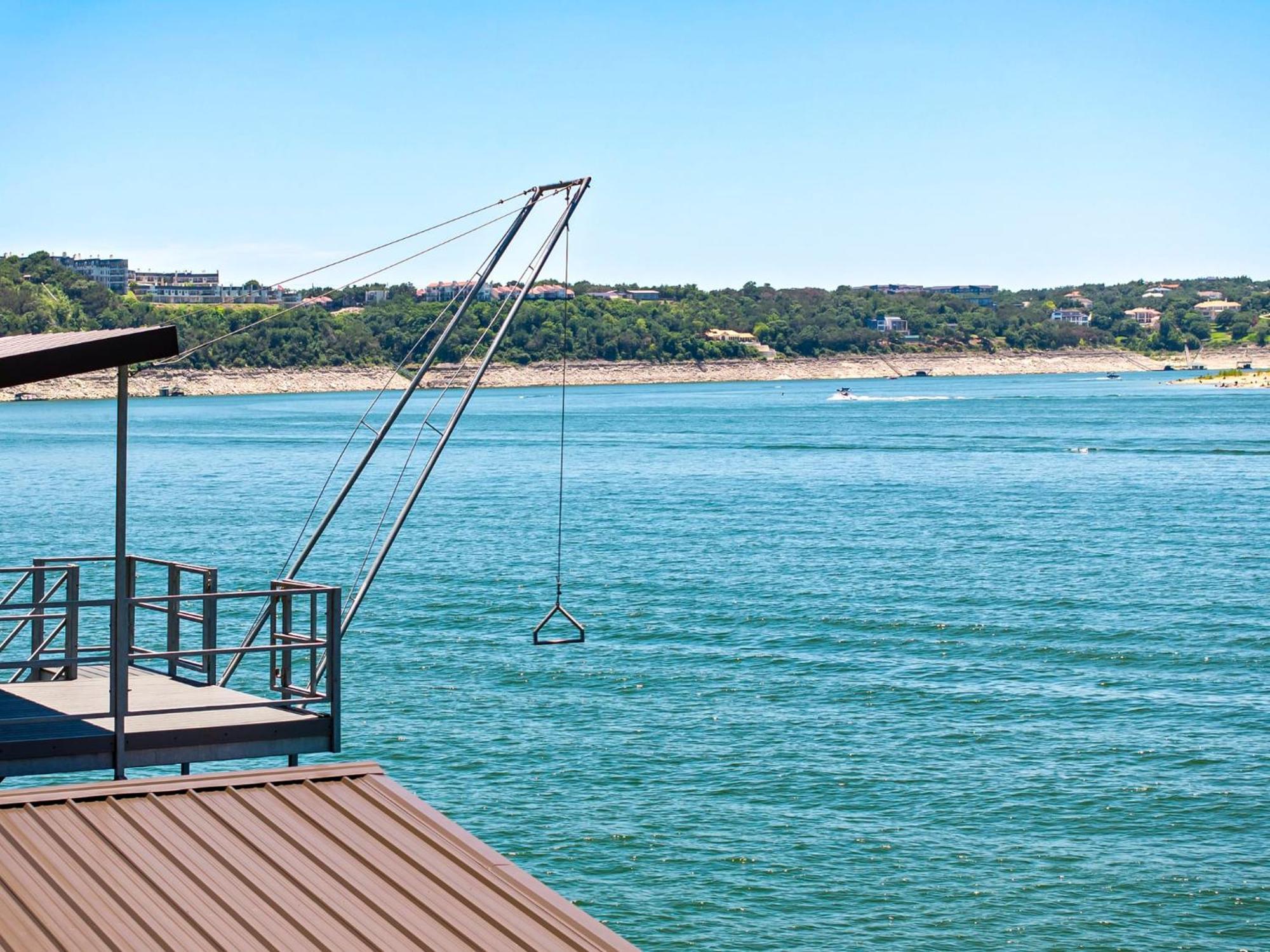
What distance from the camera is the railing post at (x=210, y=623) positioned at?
13773 millimetres

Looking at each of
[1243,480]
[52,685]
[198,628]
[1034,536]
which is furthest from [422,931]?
[1243,480]

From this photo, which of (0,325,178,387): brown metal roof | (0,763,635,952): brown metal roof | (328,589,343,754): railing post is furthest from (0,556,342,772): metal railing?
(0,325,178,387): brown metal roof

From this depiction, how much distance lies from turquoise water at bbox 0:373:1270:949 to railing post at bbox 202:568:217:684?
6.37 m

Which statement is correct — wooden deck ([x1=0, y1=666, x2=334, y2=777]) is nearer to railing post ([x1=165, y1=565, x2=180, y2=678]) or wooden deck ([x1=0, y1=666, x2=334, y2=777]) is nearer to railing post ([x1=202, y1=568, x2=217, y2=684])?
railing post ([x1=202, y1=568, x2=217, y2=684])

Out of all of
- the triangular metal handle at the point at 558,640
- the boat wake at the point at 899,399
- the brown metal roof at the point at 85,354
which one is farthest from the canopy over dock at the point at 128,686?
the boat wake at the point at 899,399

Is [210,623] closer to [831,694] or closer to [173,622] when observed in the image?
[173,622]

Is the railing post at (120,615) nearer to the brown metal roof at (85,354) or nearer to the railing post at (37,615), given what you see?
the brown metal roof at (85,354)

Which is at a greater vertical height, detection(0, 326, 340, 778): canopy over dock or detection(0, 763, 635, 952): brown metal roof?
detection(0, 326, 340, 778): canopy over dock

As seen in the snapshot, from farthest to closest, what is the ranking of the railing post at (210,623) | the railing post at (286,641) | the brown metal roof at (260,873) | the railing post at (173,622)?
the railing post at (173,622) → the railing post at (210,623) → the railing post at (286,641) → the brown metal roof at (260,873)

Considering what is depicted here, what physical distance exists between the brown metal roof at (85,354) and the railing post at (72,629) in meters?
3.19

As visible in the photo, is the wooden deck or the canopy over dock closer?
the canopy over dock

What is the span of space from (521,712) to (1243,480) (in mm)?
55696

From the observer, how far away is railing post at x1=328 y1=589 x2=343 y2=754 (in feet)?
40.8

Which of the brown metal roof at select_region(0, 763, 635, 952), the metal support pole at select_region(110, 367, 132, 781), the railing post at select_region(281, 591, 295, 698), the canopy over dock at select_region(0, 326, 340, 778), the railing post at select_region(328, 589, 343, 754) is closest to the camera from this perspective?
the brown metal roof at select_region(0, 763, 635, 952)
